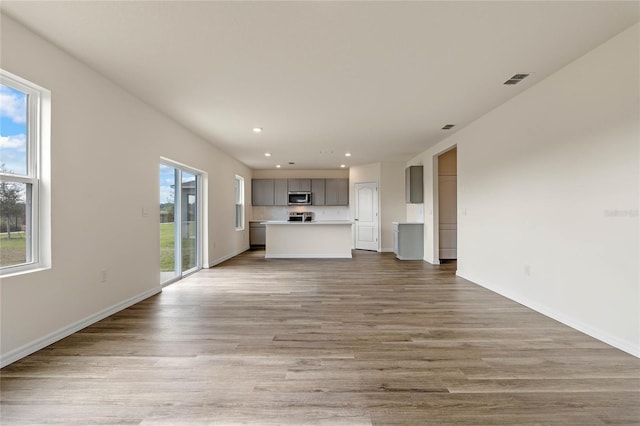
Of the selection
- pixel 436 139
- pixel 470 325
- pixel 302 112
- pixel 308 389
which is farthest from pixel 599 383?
pixel 436 139

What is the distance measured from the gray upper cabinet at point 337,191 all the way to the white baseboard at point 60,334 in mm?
6629

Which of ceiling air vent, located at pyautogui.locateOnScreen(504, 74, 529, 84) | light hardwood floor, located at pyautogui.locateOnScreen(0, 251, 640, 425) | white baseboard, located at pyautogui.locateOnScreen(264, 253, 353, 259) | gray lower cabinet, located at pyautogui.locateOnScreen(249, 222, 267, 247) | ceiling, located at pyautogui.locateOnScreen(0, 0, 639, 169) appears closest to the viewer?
light hardwood floor, located at pyautogui.locateOnScreen(0, 251, 640, 425)

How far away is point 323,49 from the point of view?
8.59 ft

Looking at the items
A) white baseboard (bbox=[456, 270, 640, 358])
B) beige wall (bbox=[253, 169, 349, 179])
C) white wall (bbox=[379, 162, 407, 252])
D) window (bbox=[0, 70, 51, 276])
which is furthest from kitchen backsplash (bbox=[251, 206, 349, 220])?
window (bbox=[0, 70, 51, 276])

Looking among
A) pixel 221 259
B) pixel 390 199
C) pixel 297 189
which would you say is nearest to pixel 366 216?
pixel 390 199

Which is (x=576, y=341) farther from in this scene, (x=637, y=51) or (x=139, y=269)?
(x=139, y=269)

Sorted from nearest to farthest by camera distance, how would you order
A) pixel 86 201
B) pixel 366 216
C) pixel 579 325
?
pixel 579 325
pixel 86 201
pixel 366 216

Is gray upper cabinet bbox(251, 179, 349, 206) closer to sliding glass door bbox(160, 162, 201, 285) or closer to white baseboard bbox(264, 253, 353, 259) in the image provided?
white baseboard bbox(264, 253, 353, 259)

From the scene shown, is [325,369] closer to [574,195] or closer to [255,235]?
[574,195]

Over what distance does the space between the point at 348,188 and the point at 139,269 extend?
6.82 metres

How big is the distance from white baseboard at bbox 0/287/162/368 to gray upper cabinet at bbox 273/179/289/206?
6133 millimetres

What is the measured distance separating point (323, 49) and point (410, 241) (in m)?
5.45

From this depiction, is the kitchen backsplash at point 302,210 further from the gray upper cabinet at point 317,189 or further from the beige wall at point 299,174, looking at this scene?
the beige wall at point 299,174

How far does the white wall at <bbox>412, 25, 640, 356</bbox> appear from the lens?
7.88 ft
